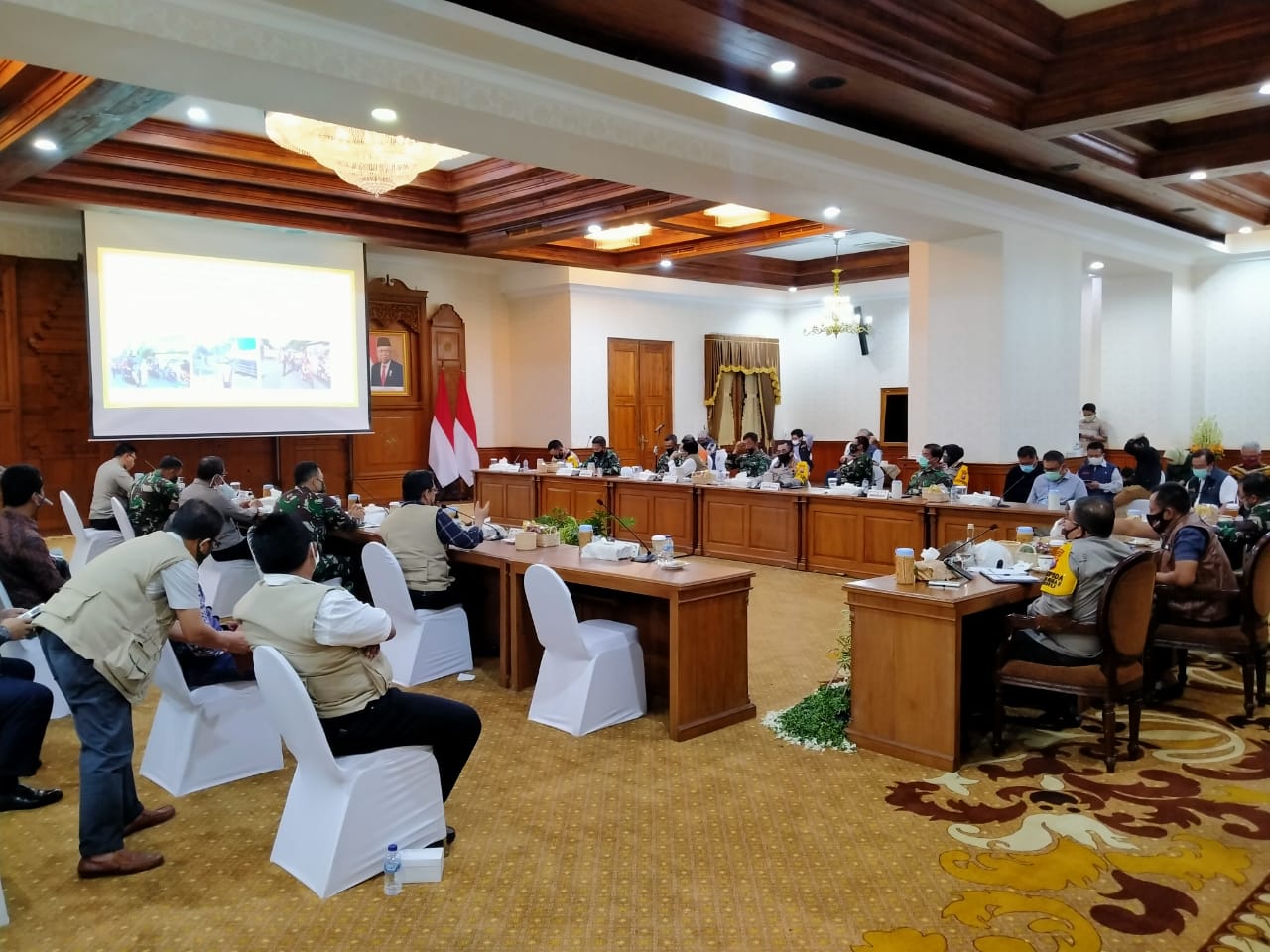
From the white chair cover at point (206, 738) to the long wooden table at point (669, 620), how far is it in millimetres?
1447

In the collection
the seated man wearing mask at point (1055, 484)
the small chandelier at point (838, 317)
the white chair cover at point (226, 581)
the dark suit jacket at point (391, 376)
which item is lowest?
the white chair cover at point (226, 581)

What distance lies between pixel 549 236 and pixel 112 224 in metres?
4.60

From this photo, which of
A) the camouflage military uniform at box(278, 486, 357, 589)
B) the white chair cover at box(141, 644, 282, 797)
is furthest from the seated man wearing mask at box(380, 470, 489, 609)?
the white chair cover at box(141, 644, 282, 797)

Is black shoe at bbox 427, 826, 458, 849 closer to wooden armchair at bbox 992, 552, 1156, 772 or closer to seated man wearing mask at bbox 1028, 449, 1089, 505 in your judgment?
wooden armchair at bbox 992, 552, 1156, 772

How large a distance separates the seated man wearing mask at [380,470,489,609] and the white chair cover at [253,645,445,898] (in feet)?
→ 7.22

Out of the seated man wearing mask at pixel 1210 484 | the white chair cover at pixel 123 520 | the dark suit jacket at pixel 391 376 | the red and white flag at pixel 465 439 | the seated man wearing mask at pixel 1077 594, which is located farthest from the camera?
the red and white flag at pixel 465 439

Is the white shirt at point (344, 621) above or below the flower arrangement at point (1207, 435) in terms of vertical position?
below

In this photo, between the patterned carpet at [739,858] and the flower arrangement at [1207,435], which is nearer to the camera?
the patterned carpet at [739,858]

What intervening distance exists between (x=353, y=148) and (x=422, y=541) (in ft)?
9.93

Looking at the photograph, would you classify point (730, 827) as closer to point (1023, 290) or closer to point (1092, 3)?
point (1092, 3)

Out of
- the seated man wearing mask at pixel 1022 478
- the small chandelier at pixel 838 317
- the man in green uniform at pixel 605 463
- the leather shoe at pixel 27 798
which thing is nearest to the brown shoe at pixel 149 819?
the leather shoe at pixel 27 798

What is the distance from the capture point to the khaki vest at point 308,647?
291 centimetres

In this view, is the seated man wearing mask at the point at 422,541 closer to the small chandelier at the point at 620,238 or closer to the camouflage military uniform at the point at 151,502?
the camouflage military uniform at the point at 151,502

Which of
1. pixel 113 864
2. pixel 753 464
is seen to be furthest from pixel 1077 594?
pixel 753 464
